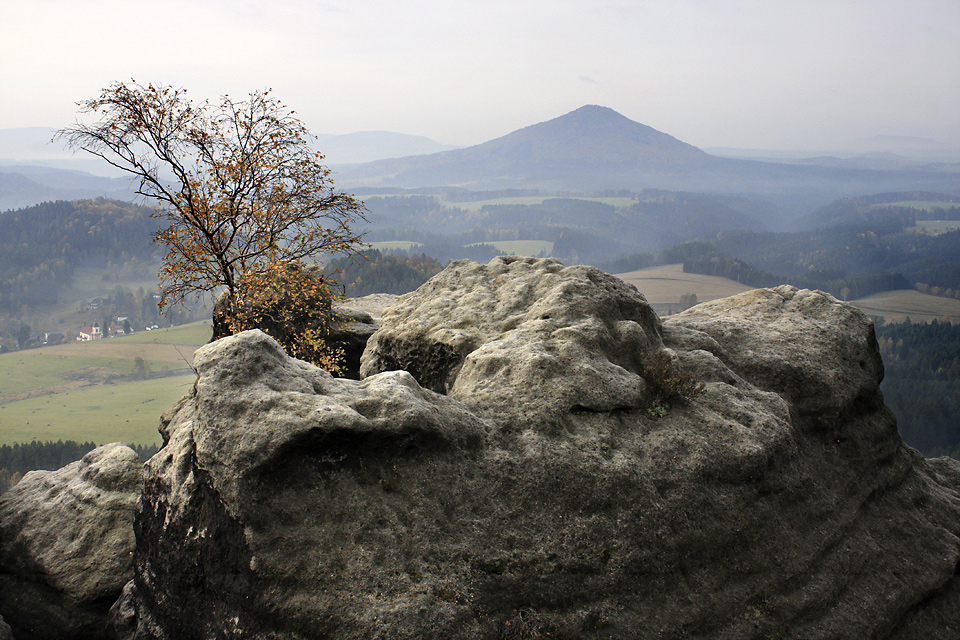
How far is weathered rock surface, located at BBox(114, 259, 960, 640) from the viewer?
29.7 feet

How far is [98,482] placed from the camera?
15.3m

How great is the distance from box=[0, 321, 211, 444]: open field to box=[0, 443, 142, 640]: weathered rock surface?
125m

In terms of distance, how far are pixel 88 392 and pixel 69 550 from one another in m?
189

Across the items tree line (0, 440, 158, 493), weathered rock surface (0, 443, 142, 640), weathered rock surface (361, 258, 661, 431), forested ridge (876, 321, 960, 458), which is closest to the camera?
weathered rock surface (361, 258, 661, 431)

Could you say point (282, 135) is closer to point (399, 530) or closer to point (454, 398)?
point (454, 398)

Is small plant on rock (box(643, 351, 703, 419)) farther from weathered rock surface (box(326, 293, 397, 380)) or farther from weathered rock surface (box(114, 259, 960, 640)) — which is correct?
weathered rock surface (box(326, 293, 397, 380))

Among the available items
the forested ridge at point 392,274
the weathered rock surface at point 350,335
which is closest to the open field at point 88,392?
the forested ridge at point 392,274

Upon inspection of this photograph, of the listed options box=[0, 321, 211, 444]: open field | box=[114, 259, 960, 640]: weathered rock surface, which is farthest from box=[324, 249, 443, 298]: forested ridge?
box=[114, 259, 960, 640]: weathered rock surface

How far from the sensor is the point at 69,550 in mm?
13992

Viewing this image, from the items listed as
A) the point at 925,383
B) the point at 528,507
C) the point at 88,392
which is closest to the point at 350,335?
the point at 528,507

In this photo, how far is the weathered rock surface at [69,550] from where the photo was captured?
13.5 m

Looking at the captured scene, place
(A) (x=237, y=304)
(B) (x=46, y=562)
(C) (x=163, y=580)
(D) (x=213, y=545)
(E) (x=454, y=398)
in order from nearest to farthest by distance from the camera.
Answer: (D) (x=213, y=545) → (C) (x=163, y=580) → (E) (x=454, y=398) → (B) (x=46, y=562) → (A) (x=237, y=304)

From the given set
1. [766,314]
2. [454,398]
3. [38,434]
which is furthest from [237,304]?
[38,434]

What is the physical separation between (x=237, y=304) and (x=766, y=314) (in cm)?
1968
